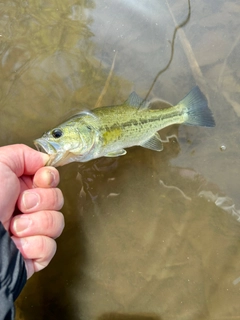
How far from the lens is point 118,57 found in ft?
9.22

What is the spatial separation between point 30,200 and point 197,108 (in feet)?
4.42

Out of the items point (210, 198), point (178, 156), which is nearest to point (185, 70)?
point (178, 156)

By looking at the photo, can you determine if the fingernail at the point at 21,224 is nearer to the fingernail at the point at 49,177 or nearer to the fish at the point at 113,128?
the fingernail at the point at 49,177

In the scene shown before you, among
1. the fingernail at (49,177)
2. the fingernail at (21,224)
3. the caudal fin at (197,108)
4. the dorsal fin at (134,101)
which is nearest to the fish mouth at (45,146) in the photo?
the fingernail at (49,177)

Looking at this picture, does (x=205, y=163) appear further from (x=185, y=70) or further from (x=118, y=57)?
(x=118, y=57)

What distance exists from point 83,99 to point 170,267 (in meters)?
1.43

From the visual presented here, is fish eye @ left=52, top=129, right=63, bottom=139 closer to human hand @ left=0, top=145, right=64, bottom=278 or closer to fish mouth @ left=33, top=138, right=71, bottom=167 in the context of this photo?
fish mouth @ left=33, top=138, right=71, bottom=167

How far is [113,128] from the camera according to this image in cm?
219

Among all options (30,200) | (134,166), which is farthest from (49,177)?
(134,166)

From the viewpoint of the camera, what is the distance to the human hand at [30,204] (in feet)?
5.71

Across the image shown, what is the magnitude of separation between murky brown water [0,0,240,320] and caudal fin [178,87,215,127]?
10.0 inches

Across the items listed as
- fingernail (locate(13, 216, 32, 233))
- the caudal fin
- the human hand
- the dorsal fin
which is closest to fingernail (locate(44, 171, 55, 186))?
the human hand

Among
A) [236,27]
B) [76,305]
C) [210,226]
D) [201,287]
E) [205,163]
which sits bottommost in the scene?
[76,305]

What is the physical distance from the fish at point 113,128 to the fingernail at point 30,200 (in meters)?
0.20
